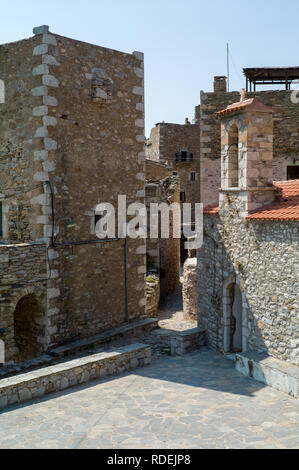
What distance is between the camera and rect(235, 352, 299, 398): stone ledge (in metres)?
8.70

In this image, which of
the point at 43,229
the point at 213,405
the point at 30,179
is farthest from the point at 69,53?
the point at 213,405

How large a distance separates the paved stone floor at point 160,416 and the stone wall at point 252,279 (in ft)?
3.63

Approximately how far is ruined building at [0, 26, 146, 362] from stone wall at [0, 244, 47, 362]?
23 millimetres

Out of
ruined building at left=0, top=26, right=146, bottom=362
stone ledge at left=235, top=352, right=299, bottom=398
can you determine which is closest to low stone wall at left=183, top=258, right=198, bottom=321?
ruined building at left=0, top=26, right=146, bottom=362

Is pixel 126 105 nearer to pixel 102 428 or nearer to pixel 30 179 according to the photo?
pixel 30 179

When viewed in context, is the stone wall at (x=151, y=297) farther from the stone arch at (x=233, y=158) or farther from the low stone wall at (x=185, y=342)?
the stone arch at (x=233, y=158)

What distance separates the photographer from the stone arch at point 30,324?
11586 millimetres

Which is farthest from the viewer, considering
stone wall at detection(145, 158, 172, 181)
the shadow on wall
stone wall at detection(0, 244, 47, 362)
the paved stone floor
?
stone wall at detection(145, 158, 172, 181)

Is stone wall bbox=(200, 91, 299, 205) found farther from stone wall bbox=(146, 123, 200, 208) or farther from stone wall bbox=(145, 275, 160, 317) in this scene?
stone wall bbox=(146, 123, 200, 208)

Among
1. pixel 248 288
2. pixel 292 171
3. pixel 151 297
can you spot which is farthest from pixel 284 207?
pixel 151 297

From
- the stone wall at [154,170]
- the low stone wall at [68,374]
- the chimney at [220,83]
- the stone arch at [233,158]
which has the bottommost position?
the low stone wall at [68,374]

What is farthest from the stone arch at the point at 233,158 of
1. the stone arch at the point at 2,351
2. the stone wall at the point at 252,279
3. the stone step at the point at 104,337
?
the stone arch at the point at 2,351

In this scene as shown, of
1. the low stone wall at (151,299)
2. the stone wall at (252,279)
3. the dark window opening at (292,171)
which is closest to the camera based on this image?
the stone wall at (252,279)

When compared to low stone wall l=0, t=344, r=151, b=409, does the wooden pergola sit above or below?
above
